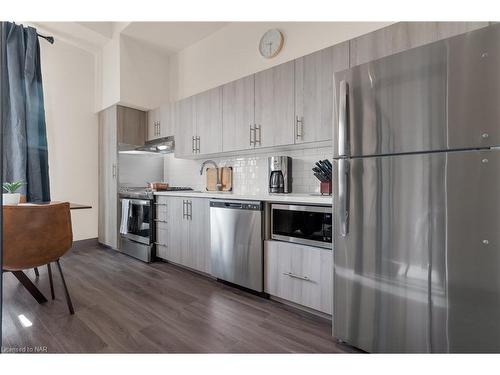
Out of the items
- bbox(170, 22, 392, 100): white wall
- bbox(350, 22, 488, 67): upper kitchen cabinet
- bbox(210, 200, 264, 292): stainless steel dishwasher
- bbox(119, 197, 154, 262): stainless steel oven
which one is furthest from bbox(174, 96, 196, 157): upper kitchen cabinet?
bbox(350, 22, 488, 67): upper kitchen cabinet

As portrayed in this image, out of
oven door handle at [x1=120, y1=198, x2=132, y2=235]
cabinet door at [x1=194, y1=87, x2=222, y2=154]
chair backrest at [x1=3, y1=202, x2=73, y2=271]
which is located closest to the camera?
chair backrest at [x1=3, y1=202, x2=73, y2=271]

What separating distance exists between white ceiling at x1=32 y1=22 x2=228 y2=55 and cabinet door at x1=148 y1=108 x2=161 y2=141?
37.1 inches

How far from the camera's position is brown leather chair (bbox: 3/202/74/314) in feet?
5.33

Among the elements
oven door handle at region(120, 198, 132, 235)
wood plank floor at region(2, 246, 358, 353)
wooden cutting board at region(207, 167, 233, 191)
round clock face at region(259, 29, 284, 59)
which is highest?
round clock face at region(259, 29, 284, 59)

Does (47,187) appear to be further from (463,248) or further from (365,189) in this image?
(463,248)

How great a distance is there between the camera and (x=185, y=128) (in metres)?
3.19

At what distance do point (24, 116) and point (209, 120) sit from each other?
2.31m

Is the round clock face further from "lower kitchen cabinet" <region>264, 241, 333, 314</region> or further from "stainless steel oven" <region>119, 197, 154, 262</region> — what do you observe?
"stainless steel oven" <region>119, 197, 154, 262</region>

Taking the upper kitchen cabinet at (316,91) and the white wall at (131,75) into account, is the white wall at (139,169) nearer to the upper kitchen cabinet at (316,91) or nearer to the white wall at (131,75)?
the white wall at (131,75)

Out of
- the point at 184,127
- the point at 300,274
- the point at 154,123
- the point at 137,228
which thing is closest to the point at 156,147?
the point at 154,123

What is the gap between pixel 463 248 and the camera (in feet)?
3.72

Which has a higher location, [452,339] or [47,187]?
[47,187]
